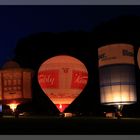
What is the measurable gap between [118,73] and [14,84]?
502 centimetres

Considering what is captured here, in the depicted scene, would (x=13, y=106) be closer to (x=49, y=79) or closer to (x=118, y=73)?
(x=49, y=79)

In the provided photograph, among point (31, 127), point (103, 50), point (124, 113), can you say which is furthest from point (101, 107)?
point (31, 127)

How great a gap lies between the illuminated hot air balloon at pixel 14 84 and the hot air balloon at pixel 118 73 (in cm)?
408

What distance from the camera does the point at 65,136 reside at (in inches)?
442

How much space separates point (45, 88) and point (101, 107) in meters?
5.97

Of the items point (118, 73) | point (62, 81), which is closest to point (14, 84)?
point (62, 81)

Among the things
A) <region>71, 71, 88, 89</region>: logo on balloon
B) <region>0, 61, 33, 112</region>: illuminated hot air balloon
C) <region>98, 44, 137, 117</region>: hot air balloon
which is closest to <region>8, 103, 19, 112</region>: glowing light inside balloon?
<region>0, 61, 33, 112</region>: illuminated hot air balloon

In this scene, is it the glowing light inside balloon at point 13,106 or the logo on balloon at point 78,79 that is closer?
the logo on balloon at point 78,79

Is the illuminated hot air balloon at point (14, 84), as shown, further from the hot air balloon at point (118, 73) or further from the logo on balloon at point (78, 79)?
the hot air balloon at point (118, 73)

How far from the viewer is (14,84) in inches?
795

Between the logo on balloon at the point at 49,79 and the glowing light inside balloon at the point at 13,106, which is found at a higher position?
the logo on balloon at the point at 49,79

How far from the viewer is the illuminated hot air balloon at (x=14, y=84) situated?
794 inches

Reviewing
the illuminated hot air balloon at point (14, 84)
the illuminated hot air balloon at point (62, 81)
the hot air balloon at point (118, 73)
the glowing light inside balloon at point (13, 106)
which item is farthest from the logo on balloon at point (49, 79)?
the glowing light inside balloon at point (13, 106)

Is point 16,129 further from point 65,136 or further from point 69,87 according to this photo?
point 69,87
